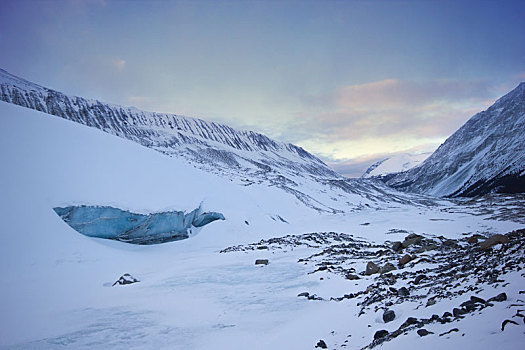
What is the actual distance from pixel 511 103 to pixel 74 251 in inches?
10236

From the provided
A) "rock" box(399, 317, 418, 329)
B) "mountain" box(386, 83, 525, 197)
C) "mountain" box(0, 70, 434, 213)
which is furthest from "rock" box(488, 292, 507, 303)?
"mountain" box(386, 83, 525, 197)

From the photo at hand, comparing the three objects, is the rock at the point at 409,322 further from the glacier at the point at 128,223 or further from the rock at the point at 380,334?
the glacier at the point at 128,223

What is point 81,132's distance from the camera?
22.0 m

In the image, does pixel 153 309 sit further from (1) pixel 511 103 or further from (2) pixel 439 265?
(1) pixel 511 103

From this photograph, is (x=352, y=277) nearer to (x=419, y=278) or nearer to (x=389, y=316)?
(x=419, y=278)

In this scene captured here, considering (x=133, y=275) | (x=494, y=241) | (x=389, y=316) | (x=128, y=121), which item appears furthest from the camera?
(x=128, y=121)

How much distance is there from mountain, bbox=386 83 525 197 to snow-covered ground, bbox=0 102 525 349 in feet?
449

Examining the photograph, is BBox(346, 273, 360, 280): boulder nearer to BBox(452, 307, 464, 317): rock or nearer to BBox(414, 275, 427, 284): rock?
BBox(414, 275, 427, 284): rock

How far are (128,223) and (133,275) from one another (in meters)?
6.30

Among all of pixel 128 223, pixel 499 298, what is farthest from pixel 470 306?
pixel 128 223

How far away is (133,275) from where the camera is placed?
13320 millimetres

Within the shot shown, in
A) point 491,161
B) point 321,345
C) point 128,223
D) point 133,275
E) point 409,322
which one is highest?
point 128,223

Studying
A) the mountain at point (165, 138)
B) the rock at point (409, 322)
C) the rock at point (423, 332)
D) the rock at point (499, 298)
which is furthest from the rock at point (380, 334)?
the mountain at point (165, 138)

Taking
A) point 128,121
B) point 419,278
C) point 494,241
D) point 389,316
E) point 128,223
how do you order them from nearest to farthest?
point 389,316, point 419,278, point 494,241, point 128,223, point 128,121
